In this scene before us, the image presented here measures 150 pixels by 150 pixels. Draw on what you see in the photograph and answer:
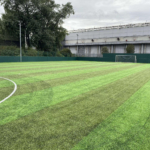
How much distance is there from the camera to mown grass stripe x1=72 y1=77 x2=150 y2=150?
266cm

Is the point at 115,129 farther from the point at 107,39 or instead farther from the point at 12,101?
the point at 107,39

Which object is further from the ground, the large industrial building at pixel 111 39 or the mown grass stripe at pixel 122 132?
the large industrial building at pixel 111 39

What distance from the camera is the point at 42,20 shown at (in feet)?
146

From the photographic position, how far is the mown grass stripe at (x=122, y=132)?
8.71 ft

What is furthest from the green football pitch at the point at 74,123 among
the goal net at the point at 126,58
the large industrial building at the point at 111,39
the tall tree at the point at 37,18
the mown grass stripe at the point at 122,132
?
the large industrial building at the point at 111,39

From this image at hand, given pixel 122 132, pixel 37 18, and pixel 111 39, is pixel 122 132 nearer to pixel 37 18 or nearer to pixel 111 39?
pixel 37 18

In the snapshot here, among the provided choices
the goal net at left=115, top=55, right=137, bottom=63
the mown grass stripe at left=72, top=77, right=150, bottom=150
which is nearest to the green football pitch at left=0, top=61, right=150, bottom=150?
the mown grass stripe at left=72, top=77, right=150, bottom=150

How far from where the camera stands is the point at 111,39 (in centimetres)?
6469

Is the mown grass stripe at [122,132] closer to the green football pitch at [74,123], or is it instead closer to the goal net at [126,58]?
the green football pitch at [74,123]

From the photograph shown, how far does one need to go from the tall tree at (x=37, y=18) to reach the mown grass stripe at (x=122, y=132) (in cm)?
3808

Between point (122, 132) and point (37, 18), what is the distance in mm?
45378

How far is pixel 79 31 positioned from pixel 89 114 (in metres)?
71.2

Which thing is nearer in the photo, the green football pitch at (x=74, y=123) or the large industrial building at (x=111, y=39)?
the green football pitch at (x=74, y=123)

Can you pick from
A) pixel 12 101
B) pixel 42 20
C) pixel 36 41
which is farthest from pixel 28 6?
pixel 12 101
